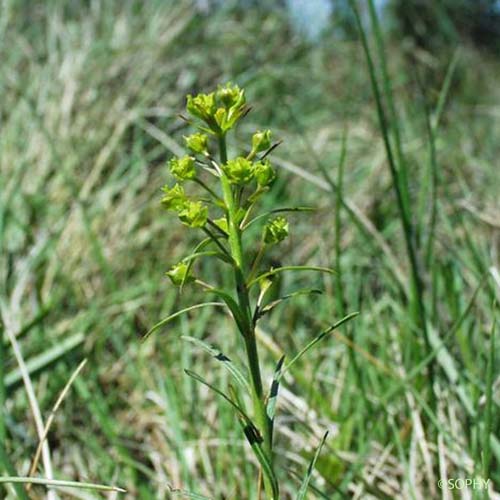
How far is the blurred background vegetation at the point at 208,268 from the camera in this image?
131cm

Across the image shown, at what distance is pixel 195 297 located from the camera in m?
2.07

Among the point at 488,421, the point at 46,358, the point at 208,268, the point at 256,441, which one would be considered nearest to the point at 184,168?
the point at 256,441

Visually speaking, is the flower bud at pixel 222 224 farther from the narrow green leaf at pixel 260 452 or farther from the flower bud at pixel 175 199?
the narrow green leaf at pixel 260 452

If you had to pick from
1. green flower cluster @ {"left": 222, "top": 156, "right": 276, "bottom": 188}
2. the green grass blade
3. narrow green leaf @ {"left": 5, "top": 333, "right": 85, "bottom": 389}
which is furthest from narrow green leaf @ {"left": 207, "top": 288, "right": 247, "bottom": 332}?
narrow green leaf @ {"left": 5, "top": 333, "right": 85, "bottom": 389}

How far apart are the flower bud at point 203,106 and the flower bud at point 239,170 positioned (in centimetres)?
6

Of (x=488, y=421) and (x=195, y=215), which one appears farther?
(x=488, y=421)

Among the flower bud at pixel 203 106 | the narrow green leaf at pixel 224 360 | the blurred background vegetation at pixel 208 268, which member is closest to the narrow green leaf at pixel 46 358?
the blurred background vegetation at pixel 208 268

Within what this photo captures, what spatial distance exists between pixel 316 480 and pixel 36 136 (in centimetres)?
152

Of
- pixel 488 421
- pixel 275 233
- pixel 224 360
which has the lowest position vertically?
pixel 488 421

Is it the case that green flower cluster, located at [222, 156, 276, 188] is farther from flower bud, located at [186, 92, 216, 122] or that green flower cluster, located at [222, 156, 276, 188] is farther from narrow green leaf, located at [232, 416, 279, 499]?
narrow green leaf, located at [232, 416, 279, 499]

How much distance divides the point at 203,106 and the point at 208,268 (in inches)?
57.7

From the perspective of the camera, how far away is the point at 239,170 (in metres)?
0.71

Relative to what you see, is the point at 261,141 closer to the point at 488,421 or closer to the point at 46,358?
the point at 488,421

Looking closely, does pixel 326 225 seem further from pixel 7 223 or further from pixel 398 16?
pixel 398 16
